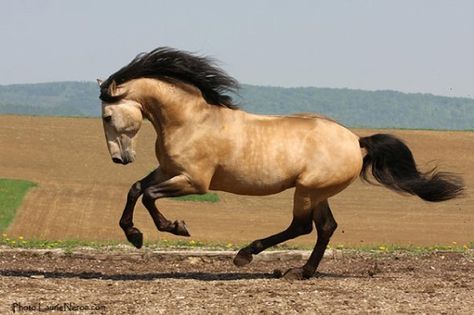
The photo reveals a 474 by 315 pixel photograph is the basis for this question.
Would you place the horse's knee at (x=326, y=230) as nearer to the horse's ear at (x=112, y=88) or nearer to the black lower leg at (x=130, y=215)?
the black lower leg at (x=130, y=215)

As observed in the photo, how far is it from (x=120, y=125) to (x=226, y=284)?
6.32 ft

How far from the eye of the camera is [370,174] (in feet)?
38.8

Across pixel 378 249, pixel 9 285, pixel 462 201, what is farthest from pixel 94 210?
pixel 9 285

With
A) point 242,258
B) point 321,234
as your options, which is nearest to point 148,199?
→ point 242,258

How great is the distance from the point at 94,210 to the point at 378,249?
61.9 ft

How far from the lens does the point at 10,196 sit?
34.3 metres

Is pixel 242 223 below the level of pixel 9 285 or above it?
below

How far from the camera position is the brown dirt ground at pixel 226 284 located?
854cm

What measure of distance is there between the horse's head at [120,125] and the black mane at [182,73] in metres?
0.26

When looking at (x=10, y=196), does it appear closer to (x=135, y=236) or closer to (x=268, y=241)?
(x=268, y=241)

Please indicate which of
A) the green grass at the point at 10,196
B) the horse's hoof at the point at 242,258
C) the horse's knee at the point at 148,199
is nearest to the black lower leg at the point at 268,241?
the horse's hoof at the point at 242,258

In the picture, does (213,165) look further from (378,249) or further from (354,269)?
(378,249)

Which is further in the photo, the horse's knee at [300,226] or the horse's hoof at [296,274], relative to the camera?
the horse's knee at [300,226]

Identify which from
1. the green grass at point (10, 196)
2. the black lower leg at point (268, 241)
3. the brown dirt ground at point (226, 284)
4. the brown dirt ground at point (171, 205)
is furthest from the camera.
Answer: the green grass at point (10, 196)
